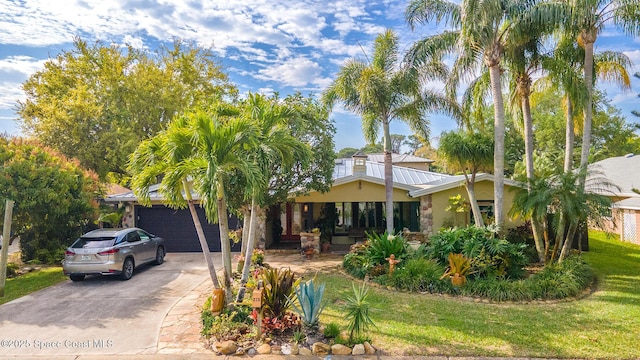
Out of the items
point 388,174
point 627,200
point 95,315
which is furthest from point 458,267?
point 627,200

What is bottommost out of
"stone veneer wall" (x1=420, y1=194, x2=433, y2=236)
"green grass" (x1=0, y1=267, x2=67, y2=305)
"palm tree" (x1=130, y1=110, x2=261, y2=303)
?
"green grass" (x1=0, y1=267, x2=67, y2=305)

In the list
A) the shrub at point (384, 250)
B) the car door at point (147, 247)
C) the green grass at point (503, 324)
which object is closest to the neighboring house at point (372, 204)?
the shrub at point (384, 250)

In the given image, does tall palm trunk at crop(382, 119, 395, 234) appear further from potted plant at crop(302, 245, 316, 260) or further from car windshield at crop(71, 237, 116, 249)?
car windshield at crop(71, 237, 116, 249)

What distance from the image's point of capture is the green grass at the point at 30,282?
939 cm

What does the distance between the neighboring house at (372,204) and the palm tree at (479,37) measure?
3753 mm

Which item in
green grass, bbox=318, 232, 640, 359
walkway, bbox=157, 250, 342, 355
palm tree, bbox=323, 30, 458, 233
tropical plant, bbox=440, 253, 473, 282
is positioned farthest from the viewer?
palm tree, bbox=323, 30, 458, 233

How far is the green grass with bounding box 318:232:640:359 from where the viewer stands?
5.86 m

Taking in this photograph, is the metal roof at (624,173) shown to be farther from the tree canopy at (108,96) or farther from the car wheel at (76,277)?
the car wheel at (76,277)

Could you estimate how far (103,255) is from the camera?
9961mm

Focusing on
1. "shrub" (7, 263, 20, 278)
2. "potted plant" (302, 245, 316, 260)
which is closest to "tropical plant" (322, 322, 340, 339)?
"potted plant" (302, 245, 316, 260)

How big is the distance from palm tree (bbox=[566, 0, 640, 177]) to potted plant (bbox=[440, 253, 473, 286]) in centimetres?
523

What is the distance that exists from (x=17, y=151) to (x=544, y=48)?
17.7 meters

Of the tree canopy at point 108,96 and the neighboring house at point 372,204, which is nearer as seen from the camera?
the neighboring house at point 372,204

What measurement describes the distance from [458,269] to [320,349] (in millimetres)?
5225
